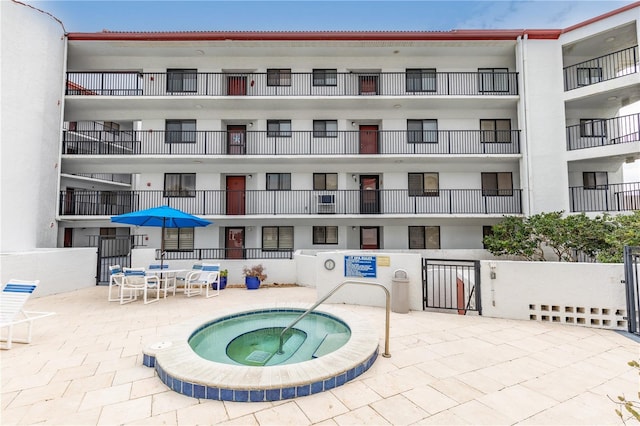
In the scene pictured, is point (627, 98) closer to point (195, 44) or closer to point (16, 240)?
point (195, 44)

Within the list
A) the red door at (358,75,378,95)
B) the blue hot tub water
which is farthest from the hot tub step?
the red door at (358,75,378,95)

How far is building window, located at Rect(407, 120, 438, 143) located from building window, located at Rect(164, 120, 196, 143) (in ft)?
37.3

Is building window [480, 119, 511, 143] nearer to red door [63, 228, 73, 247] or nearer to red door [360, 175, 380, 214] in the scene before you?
red door [360, 175, 380, 214]

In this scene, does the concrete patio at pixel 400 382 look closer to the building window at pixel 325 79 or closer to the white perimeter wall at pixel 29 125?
the white perimeter wall at pixel 29 125

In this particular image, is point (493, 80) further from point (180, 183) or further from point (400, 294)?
point (180, 183)

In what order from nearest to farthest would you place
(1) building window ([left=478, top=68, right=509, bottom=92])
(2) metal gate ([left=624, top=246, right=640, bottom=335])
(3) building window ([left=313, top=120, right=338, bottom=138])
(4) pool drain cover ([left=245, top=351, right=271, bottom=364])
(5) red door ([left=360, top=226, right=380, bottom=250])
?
(4) pool drain cover ([left=245, top=351, right=271, bottom=364]) < (2) metal gate ([left=624, top=246, right=640, bottom=335]) < (1) building window ([left=478, top=68, right=509, bottom=92]) < (3) building window ([left=313, top=120, right=338, bottom=138]) < (5) red door ([left=360, top=226, right=380, bottom=250])

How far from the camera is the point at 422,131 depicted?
14.8 meters

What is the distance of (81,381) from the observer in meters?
3.83

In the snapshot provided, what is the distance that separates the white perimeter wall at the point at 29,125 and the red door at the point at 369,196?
46.7ft

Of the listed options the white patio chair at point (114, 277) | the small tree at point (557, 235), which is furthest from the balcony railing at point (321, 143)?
the white patio chair at point (114, 277)

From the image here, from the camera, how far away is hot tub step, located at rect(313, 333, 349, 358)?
4896mm

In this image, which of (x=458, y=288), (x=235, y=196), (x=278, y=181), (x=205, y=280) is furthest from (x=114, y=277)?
(x=458, y=288)

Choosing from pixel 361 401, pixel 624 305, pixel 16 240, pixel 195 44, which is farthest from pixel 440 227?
pixel 16 240

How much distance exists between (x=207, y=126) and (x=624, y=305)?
54.2 ft
